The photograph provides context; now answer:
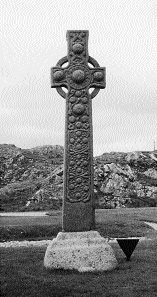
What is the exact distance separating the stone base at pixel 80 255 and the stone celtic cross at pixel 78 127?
466 mm

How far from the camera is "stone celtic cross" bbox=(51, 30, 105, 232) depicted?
33.1 feet

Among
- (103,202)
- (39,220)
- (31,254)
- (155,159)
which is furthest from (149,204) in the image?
(31,254)

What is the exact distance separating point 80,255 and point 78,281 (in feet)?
4.12

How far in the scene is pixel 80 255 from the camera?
30.8 ft

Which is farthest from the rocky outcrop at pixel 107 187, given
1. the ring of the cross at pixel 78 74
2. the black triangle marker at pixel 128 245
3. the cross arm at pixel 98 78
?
the cross arm at pixel 98 78

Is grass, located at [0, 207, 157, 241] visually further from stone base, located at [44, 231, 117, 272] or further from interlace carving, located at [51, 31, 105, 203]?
stone base, located at [44, 231, 117, 272]

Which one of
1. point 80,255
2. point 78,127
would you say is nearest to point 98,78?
point 78,127

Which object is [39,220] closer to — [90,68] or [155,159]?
[90,68]

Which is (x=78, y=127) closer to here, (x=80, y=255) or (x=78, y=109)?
(x=78, y=109)

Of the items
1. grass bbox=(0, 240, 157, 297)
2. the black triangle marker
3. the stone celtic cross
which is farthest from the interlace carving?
grass bbox=(0, 240, 157, 297)

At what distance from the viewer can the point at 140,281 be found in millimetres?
8227

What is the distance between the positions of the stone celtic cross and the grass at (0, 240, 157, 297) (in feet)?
4.26

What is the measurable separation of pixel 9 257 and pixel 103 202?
28.9 metres

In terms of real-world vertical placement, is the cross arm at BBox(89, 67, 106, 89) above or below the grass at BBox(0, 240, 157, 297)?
above
